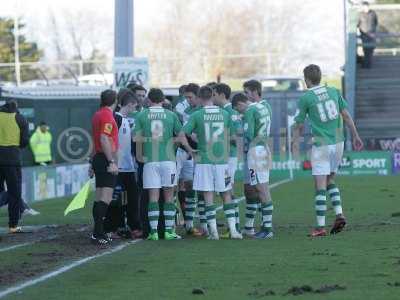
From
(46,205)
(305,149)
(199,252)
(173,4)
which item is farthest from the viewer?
(173,4)

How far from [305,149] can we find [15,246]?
2646cm

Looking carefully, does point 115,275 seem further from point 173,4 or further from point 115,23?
point 173,4

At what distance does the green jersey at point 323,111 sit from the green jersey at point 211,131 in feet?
3.43

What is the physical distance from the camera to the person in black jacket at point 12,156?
1867cm

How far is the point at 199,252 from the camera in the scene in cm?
1461

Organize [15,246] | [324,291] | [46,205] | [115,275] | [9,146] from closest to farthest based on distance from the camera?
[324,291]
[115,275]
[15,246]
[9,146]
[46,205]

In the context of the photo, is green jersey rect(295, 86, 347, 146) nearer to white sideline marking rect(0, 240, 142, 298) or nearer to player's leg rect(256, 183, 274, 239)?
player's leg rect(256, 183, 274, 239)

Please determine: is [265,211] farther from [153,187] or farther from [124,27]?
[124,27]

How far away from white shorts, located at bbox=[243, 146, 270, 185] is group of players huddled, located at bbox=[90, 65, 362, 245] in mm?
14

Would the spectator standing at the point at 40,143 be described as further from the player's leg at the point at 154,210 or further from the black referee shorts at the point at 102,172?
the black referee shorts at the point at 102,172

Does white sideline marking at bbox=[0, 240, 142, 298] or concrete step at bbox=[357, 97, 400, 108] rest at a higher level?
concrete step at bbox=[357, 97, 400, 108]

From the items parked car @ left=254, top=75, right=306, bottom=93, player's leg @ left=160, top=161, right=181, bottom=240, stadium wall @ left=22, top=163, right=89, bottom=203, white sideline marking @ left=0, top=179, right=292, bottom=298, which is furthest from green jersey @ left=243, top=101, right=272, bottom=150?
parked car @ left=254, top=75, right=306, bottom=93

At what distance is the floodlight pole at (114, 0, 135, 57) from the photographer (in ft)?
86.5

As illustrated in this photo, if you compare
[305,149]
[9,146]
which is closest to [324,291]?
[9,146]
